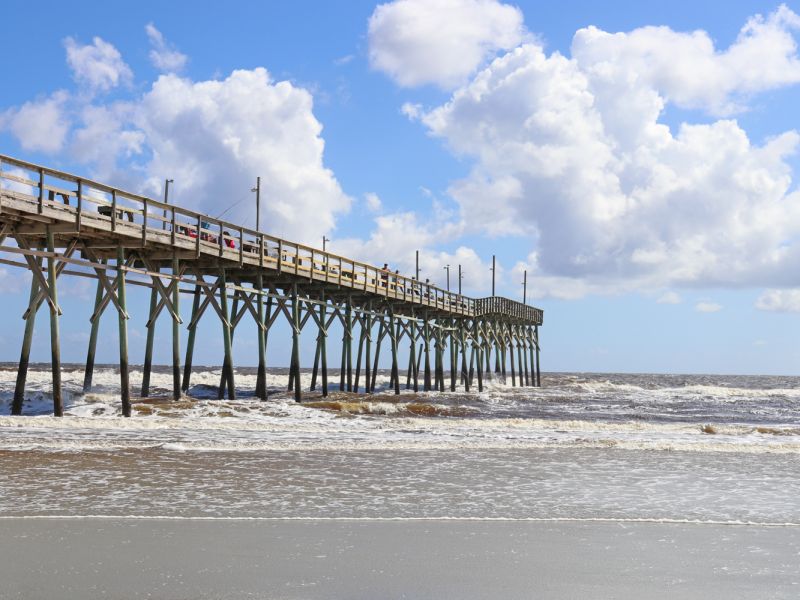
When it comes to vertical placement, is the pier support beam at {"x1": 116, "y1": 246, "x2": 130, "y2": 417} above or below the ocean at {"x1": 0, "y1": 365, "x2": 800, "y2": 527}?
above

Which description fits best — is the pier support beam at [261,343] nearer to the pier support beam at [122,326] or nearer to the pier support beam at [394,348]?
the pier support beam at [122,326]

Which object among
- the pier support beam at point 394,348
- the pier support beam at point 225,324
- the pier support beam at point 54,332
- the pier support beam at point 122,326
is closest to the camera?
the pier support beam at point 54,332

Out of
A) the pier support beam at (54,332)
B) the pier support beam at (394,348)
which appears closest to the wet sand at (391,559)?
the pier support beam at (54,332)

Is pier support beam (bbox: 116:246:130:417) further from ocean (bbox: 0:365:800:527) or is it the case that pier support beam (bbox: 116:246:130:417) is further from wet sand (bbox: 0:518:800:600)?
wet sand (bbox: 0:518:800:600)

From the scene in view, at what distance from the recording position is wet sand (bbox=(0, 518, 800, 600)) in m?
5.21

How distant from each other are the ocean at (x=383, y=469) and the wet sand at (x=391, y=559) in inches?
21.5

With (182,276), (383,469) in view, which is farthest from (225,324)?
(383,469)

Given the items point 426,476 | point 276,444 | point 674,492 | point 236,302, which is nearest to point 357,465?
point 426,476

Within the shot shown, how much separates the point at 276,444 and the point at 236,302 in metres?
18.5

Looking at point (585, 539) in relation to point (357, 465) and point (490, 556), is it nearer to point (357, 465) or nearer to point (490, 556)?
point (490, 556)

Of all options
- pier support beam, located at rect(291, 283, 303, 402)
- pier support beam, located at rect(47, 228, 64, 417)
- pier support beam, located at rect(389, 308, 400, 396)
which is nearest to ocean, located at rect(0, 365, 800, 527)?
pier support beam, located at rect(47, 228, 64, 417)

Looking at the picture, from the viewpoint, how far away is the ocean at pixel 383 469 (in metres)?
8.18

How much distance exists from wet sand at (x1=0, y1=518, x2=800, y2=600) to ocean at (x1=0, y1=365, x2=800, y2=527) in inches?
21.5

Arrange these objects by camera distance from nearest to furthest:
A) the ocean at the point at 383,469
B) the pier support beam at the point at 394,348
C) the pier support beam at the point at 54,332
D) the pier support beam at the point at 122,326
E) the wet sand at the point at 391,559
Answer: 1. the wet sand at the point at 391,559
2. the ocean at the point at 383,469
3. the pier support beam at the point at 54,332
4. the pier support beam at the point at 122,326
5. the pier support beam at the point at 394,348
